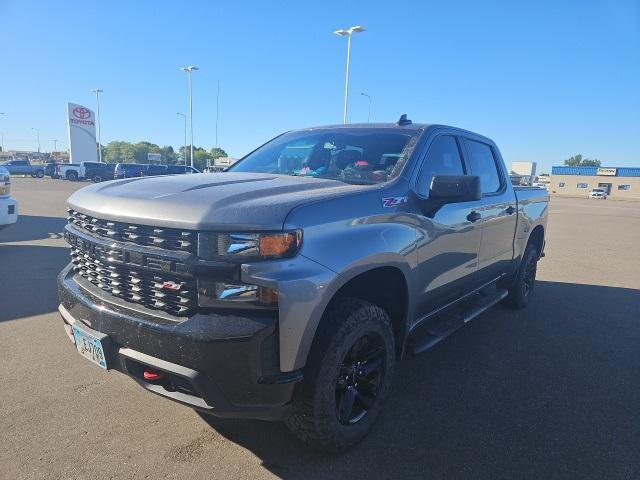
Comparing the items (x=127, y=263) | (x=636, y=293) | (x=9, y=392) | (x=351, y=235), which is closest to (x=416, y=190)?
(x=351, y=235)

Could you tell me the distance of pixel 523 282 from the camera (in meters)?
5.54

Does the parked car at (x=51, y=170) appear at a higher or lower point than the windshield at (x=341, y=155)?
lower

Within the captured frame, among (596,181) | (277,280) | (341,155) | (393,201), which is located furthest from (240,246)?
(596,181)

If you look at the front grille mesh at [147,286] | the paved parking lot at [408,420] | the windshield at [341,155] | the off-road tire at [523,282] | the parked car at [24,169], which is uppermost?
the windshield at [341,155]

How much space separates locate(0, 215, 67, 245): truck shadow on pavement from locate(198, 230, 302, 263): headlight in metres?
8.48

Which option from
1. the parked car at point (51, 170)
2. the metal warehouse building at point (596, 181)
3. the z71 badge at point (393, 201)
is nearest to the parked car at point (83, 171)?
the parked car at point (51, 170)

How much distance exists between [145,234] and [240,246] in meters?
0.54

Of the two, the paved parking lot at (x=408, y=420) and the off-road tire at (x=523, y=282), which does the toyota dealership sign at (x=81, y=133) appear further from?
the off-road tire at (x=523, y=282)

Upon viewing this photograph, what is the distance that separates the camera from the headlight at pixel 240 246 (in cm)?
207

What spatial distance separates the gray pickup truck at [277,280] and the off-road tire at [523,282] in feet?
7.67

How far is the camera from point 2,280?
589 cm

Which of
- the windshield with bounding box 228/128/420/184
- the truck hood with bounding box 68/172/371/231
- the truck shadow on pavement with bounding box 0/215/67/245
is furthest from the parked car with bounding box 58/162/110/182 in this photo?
the truck hood with bounding box 68/172/371/231

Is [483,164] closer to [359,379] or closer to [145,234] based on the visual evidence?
[359,379]

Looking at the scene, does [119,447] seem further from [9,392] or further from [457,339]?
[457,339]
